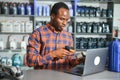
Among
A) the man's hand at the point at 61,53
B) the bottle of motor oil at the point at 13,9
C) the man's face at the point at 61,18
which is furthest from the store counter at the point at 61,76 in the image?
the bottle of motor oil at the point at 13,9

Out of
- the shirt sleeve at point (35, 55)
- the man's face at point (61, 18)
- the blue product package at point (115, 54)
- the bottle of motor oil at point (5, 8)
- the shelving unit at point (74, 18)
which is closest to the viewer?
the blue product package at point (115, 54)

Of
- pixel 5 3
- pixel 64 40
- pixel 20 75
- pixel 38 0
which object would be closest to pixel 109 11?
pixel 38 0

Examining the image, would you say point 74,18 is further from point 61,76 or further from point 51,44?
point 61,76

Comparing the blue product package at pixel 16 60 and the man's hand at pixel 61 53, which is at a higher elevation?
the man's hand at pixel 61 53

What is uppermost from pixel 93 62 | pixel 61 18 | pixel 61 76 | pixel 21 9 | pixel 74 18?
pixel 21 9

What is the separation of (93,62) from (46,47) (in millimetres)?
663

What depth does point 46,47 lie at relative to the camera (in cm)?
245

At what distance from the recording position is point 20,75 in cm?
175

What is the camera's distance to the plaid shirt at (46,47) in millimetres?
2273

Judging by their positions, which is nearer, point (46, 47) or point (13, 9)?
point (46, 47)

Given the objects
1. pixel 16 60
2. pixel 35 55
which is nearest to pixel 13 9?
pixel 16 60

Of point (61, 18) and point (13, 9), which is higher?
point (13, 9)

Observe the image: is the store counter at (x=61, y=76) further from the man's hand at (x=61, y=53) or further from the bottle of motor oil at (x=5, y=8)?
the bottle of motor oil at (x=5, y=8)

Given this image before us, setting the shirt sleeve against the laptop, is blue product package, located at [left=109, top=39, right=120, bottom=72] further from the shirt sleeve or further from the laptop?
the shirt sleeve
